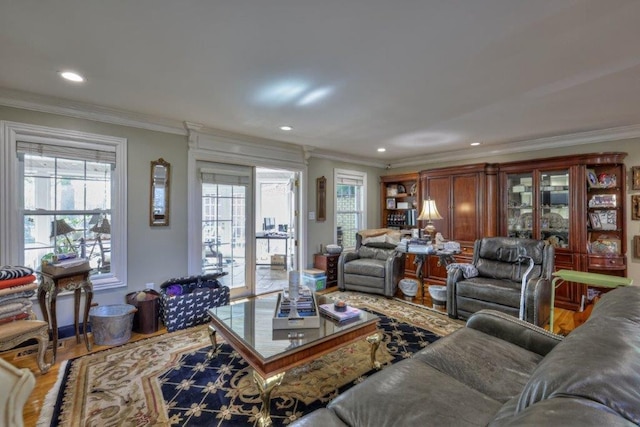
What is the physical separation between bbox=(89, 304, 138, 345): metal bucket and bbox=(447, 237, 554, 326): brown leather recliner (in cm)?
340

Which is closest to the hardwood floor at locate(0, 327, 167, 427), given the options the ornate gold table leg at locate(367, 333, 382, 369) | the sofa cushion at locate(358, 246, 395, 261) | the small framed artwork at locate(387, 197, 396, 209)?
the ornate gold table leg at locate(367, 333, 382, 369)

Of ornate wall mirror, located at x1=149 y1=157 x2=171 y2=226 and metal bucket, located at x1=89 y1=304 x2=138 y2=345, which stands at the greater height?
ornate wall mirror, located at x1=149 y1=157 x2=171 y2=226

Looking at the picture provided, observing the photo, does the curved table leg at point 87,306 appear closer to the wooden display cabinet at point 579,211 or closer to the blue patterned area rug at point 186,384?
the blue patterned area rug at point 186,384

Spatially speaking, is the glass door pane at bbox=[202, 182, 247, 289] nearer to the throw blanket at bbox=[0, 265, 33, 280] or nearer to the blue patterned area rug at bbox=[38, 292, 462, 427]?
the blue patterned area rug at bbox=[38, 292, 462, 427]

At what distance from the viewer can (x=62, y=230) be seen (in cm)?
299

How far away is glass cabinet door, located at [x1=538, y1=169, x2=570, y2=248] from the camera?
399cm

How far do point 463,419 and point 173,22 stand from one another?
2.45 meters

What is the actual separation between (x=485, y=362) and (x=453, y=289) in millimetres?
1862

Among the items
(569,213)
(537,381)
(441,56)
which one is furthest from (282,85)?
(569,213)

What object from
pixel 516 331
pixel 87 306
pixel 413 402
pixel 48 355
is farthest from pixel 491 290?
pixel 48 355

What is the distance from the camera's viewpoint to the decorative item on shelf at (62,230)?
2.95 meters

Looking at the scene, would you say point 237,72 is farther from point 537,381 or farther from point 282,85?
point 537,381

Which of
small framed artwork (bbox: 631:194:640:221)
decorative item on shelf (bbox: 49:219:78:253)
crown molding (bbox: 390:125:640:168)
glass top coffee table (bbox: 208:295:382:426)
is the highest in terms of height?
crown molding (bbox: 390:125:640:168)

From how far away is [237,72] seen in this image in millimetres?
2270
